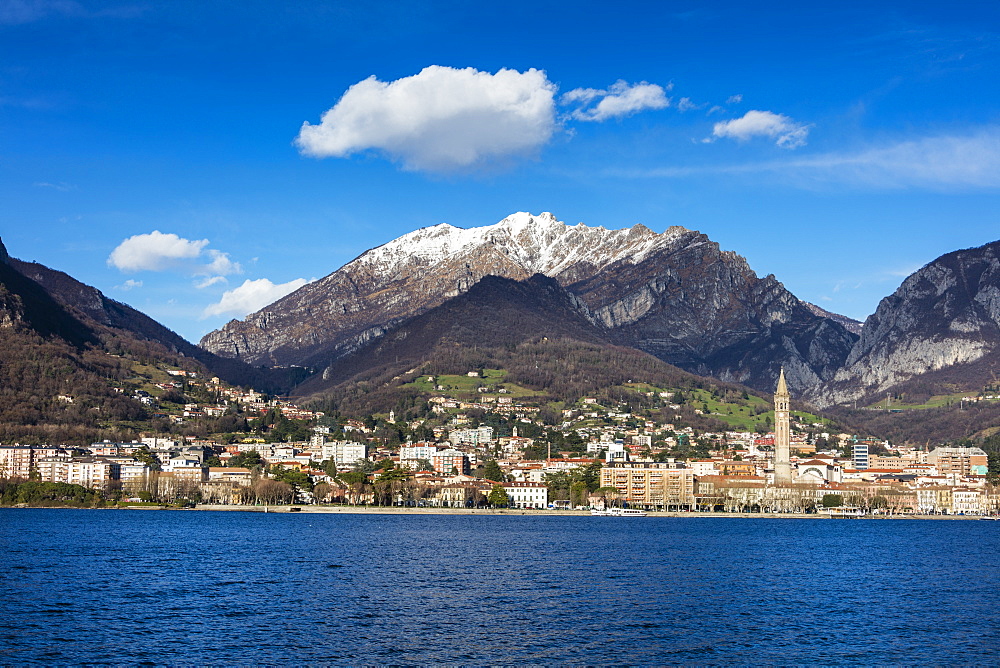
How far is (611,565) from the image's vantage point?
73.8m

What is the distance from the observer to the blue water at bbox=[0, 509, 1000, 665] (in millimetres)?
42094

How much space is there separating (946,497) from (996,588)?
120538 millimetres

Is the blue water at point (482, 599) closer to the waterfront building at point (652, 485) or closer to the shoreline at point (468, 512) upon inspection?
the shoreline at point (468, 512)

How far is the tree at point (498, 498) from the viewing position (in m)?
159

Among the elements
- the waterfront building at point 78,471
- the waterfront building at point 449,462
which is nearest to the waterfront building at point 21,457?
the waterfront building at point 78,471

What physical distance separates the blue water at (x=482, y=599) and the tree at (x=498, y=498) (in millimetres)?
56768

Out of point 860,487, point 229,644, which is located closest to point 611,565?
point 229,644

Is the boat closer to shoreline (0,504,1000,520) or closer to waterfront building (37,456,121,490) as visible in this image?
shoreline (0,504,1000,520)

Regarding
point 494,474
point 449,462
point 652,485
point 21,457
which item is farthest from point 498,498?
point 21,457

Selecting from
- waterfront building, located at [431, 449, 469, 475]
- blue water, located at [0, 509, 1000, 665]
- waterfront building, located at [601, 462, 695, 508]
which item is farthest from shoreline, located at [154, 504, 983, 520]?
blue water, located at [0, 509, 1000, 665]

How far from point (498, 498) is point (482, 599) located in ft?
343

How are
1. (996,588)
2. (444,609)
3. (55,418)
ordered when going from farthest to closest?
(55,418)
(996,588)
(444,609)

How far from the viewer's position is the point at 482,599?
5538cm

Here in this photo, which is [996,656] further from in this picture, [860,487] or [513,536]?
[860,487]
